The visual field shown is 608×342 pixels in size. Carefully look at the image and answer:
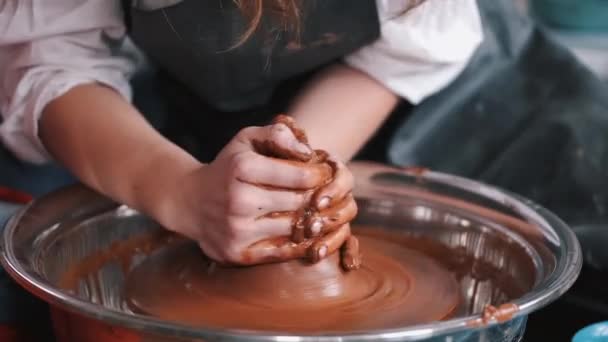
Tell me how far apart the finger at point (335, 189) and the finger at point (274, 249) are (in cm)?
5

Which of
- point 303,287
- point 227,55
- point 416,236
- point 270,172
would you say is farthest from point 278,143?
point 416,236

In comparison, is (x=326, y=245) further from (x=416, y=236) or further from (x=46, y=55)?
(x=46, y=55)

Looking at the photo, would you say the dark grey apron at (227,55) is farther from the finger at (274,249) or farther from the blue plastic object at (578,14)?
the blue plastic object at (578,14)

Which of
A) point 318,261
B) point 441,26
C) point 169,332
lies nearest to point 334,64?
point 441,26

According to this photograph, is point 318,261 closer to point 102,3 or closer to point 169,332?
point 169,332

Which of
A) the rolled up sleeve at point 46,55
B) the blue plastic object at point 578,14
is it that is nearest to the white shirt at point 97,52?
the rolled up sleeve at point 46,55

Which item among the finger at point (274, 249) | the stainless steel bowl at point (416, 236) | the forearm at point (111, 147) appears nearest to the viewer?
the stainless steel bowl at point (416, 236)

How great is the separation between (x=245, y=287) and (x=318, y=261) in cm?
9

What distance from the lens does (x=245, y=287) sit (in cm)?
94

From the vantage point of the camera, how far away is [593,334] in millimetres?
947

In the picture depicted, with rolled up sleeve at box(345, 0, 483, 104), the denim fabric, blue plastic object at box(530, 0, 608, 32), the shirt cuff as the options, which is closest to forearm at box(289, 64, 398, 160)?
rolled up sleeve at box(345, 0, 483, 104)

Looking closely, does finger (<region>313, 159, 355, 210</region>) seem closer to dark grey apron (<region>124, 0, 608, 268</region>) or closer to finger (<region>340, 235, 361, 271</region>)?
finger (<region>340, 235, 361, 271</region>)

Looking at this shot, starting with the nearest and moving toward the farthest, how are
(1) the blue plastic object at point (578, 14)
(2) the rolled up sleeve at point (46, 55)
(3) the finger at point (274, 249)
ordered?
1. (3) the finger at point (274, 249)
2. (2) the rolled up sleeve at point (46, 55)
3. (1) the blue plastic object at point (578, 14)

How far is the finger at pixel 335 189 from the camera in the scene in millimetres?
887
